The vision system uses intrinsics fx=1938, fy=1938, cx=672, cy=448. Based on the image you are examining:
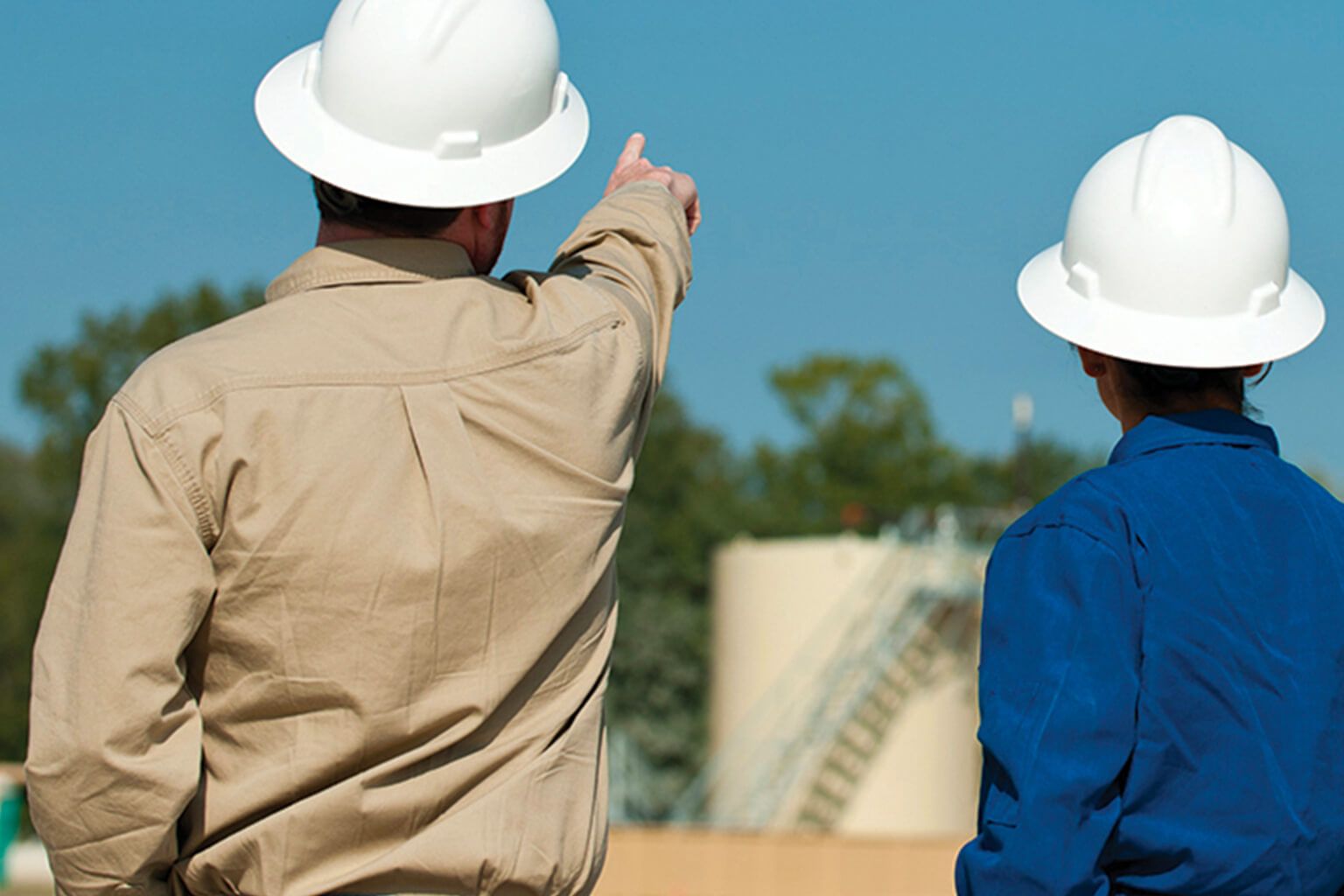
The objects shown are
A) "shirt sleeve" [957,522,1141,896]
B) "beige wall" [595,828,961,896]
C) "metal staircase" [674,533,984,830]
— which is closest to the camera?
"shirt sleeve" [957,522,1141,896]

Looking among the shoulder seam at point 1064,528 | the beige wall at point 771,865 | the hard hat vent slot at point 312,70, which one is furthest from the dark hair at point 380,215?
the beige wall at point 771,865

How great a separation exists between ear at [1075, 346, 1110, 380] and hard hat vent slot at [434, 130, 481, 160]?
3.56 ft

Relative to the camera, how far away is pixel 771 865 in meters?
15.1

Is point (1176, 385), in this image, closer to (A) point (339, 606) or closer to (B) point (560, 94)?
(B) point (560, 94)

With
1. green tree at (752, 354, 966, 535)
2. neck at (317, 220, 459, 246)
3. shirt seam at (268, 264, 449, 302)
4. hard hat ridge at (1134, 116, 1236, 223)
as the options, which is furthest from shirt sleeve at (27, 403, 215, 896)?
green tree at (752, 354, 966, 535)

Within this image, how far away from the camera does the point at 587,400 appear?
3.07 m

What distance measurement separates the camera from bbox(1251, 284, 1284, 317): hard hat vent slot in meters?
3.27

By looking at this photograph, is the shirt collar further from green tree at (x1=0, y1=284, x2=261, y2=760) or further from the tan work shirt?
green tree at (x1=0, y1=284, x2=261, y2=760)

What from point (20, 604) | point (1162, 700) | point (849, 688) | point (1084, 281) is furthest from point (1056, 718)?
point (20, 604)

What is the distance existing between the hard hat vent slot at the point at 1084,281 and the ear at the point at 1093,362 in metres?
0.09

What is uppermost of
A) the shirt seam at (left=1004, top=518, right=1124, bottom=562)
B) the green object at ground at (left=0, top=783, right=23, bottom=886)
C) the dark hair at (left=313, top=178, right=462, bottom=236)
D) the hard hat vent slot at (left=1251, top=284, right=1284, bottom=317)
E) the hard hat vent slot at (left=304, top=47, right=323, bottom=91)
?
the hard hat vent slot at (left=304, top=47, right=323, bottom=91)

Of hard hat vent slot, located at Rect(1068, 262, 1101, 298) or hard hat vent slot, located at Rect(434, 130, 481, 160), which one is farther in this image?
hard hat vent slot, located at Rect(1068, 262, 1101, 298)

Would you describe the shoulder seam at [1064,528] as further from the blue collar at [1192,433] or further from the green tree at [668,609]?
the green tree at [668,609]

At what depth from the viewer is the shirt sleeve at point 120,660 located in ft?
8.88
